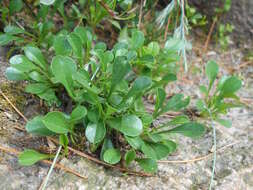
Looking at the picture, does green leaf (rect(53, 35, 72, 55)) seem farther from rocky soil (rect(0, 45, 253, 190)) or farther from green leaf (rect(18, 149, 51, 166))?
green leaf (rect(18, 149, 51, 166))

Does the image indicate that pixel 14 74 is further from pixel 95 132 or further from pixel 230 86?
pixel 230 86

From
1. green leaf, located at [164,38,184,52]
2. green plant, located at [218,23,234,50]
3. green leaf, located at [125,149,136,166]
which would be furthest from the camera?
green plant, located at [218,23,234,50]

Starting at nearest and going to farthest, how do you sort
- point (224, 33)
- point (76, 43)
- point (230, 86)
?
point (76, 43)
point (230, 86)
point (224, 33)

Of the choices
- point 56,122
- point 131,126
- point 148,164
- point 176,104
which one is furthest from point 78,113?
point 176,104

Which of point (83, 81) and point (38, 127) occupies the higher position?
point (83, 81)

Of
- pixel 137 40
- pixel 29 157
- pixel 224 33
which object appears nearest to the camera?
pixel 29 157

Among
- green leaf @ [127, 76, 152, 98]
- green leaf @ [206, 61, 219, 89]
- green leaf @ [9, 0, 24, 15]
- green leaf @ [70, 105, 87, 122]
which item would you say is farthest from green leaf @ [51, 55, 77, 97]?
green leaf @ [206, 61, 219, 89]
